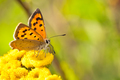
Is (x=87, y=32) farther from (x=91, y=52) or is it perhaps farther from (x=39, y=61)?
(x=39, y=61)

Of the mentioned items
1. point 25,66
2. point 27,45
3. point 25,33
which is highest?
point 25,33

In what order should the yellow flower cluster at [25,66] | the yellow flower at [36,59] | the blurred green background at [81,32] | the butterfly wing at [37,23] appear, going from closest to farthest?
1. the yellow flower cluster at [25,66]
2. the yellow flower at [36,59]
3. the butterfly wing at [37,23]
4. the blurred green background at [81,32]

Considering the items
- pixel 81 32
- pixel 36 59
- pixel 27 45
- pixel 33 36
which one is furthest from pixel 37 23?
pixel 81 32

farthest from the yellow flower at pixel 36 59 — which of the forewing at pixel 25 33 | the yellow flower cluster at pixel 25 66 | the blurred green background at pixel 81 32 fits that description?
the blurred green background at pixel 81 32

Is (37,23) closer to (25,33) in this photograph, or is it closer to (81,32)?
(25,33)

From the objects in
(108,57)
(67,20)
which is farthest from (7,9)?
(108,57)

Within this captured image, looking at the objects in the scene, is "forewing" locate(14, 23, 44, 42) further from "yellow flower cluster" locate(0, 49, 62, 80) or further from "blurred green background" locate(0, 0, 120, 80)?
"blurred green background" locate(0, 0, 120, 80)

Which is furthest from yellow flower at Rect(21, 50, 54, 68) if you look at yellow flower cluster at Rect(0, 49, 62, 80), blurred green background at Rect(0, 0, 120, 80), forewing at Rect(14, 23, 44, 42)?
blurred green background at Rect(0, 0, 120, 80)

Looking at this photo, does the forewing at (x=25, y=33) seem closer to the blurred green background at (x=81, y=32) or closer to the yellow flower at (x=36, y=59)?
the yellow flower at (x=36, y=59)
